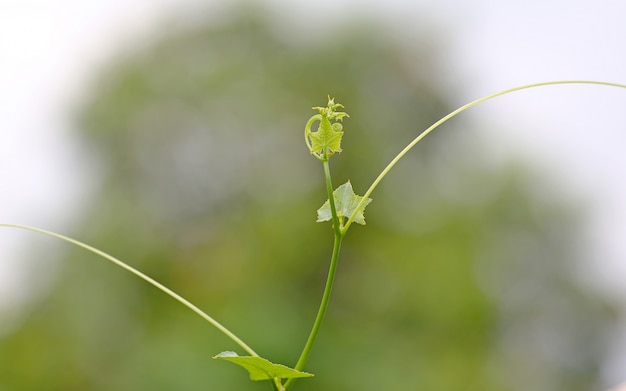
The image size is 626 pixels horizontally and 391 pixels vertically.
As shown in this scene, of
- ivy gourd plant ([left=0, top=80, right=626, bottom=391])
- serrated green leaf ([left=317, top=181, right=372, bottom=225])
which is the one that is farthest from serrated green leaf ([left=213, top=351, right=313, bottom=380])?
serrated green leaf ([left=317, top=181, right=372, bottom=225])

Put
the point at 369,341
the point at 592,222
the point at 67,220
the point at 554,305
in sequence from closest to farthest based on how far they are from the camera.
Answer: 1. the point at 369,341
2. the point at 67,220
3. the point at 554,305
4. the point at 592,222

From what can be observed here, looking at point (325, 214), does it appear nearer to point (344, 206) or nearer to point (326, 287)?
point (344, 206)

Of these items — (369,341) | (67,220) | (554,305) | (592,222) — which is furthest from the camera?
(592,222)

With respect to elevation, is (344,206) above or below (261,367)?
above

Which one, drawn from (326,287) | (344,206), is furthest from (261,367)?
(344,206)

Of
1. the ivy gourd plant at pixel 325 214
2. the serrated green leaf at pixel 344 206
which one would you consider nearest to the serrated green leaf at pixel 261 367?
the ivy gourd plant at pixel 325 214

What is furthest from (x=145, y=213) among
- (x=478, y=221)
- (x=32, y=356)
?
(x=478, y=221)

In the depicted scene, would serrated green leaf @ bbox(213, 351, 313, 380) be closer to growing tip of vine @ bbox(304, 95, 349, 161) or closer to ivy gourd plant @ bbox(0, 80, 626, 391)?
ivy gourd plant @ bbox(0, 80, 626, 391)

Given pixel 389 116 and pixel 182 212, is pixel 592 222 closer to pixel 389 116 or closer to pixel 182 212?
pixel 389 116
